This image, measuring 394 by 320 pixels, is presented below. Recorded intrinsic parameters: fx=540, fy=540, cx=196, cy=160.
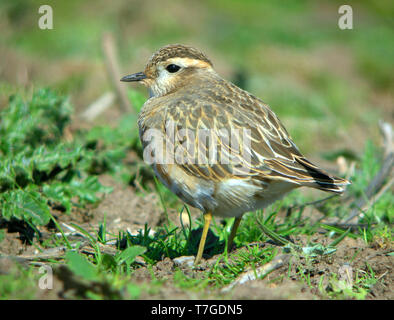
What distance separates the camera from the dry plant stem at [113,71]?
355 inches

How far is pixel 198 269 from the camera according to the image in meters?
4.88

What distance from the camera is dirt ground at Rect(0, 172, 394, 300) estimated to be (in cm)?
411

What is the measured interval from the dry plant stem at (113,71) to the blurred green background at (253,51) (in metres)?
0.36

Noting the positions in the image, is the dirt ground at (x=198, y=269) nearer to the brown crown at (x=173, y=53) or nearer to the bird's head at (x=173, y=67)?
the bird's head at (x=173, y=67)

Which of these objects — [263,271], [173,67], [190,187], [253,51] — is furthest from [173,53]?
[253,51]

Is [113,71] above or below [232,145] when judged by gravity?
above

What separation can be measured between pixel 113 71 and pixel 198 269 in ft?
16.5

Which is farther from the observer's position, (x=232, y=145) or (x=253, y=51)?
(x=253, y=51)

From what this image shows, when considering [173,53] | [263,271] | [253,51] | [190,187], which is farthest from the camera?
[253,51]

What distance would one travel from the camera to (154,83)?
6.12 meters

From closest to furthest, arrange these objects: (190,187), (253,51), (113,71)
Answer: (190,187) → (113,71) → (253,51)

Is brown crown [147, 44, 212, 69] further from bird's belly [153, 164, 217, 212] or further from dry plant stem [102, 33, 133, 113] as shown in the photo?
dry plant stem [102, 33, 133, 113]

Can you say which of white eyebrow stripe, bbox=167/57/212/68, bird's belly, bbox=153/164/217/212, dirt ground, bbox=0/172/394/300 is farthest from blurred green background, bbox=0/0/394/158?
bird's belly, bbox=153/164/217/212

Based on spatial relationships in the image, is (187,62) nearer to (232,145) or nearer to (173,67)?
(173,67)
